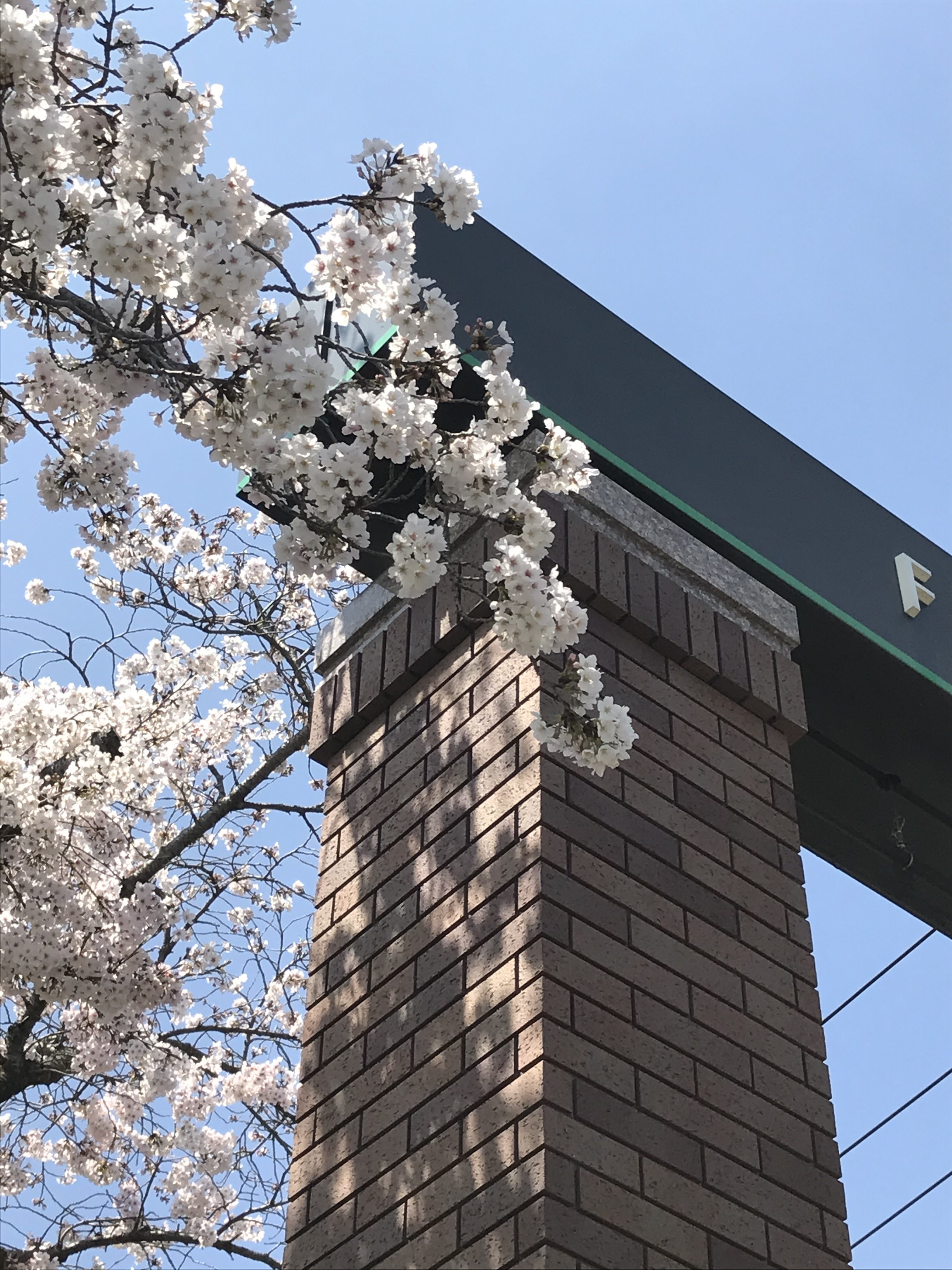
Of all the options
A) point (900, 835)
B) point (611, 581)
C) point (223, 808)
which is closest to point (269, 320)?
point (611, 581)

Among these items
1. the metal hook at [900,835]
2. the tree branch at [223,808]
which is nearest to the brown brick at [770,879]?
the metal hook at [900,835]

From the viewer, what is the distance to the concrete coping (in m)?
3.64

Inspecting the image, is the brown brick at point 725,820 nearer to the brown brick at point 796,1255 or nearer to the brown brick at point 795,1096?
the brown brick at point 795,1096

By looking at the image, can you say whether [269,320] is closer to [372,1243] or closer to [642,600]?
[642,600]

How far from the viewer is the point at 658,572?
3.66 m

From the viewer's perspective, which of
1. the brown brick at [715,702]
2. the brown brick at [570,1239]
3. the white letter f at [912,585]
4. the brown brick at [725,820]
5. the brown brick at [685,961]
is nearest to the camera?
the brown brick at [570,1239]

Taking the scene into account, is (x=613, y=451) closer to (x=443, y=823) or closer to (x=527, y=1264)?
(x=443, y=823)

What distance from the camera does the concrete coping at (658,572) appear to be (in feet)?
11.9

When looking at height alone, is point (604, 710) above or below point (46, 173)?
below

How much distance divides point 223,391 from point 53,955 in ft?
11.2

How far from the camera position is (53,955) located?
18.8 feet

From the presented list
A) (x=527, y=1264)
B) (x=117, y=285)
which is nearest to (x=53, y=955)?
(x=117, y=285)

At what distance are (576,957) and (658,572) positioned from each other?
119 centimetres

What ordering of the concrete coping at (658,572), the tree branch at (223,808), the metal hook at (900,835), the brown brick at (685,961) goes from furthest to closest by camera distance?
the tree branch at (223,808), the metal hook at (900,835), the concrete coping at (658,572), the brown brick at (685,961)
